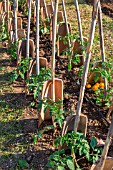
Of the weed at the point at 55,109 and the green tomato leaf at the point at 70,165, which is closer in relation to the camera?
the green tomato leaf at the point at 70,165

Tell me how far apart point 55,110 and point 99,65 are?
2.96 ft

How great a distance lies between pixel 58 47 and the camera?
3754 mm

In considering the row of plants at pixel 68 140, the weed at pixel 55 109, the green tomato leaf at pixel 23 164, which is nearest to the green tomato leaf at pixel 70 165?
the row of plants at pixel 68 140

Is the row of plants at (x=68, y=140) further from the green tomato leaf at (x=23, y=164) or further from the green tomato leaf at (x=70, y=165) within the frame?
the green tomato leaf at (x=23, y=164)

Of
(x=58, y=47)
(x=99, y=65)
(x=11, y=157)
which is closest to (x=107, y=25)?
(x=58, y=47)

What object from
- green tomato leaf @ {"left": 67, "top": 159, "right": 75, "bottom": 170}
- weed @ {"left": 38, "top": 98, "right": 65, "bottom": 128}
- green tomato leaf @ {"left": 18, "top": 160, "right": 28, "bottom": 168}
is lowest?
green tomato leaf @ {"left": 18, "top": 160, "right": 28, "bottom": 168}

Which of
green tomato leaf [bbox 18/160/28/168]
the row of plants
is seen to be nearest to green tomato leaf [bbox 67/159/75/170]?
the row of plants

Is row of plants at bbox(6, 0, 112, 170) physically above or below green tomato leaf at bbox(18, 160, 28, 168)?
above

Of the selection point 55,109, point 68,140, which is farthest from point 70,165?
point 55,109

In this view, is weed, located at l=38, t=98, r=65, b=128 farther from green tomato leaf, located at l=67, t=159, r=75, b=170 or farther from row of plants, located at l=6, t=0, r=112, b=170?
green tomato leaf, located at l=67, t=159, r=75, b=170

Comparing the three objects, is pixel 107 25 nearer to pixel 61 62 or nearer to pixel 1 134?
pixel 61 62

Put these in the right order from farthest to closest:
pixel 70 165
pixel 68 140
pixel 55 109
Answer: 1. pixel 55 109
2. pixel 68 140
3. pixel 70 165

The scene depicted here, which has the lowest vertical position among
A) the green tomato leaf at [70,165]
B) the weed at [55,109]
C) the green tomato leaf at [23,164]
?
the green tomato leaf at [23,164]

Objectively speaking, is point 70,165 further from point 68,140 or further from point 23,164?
point 23,164
